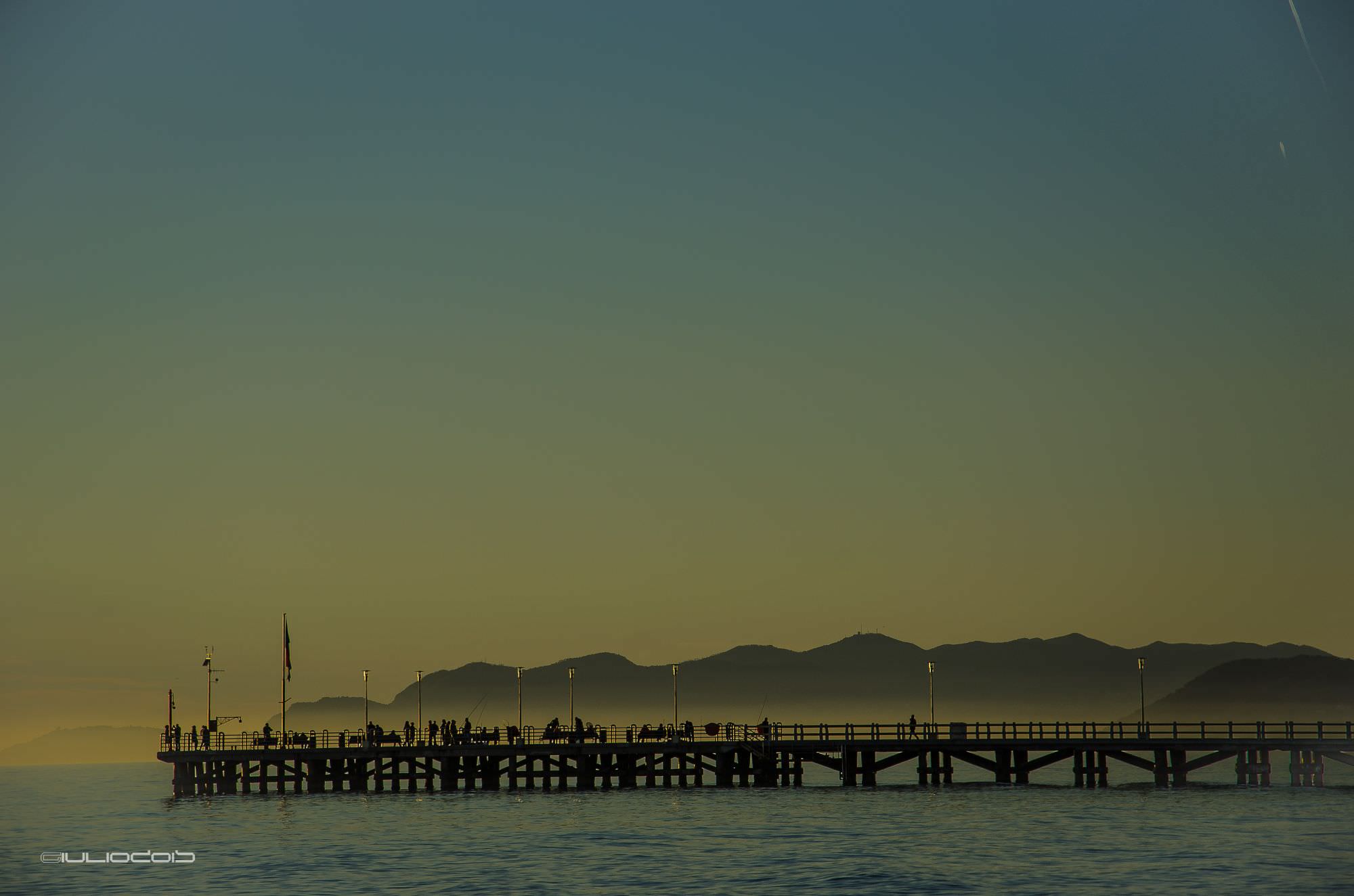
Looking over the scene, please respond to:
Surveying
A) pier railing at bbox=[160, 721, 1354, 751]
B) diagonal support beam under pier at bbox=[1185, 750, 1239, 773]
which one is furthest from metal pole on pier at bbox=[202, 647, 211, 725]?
diagonal support beam under pier at bbox=[1185, 750, 1239, 773]

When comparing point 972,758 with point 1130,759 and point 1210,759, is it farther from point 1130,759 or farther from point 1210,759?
point 1210,759

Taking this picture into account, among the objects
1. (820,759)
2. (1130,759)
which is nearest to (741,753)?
(820,759)

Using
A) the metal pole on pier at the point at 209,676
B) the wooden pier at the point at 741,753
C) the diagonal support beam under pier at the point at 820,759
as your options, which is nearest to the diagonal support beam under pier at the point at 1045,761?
the wooden pier at the point at 741,753

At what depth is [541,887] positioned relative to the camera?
62.2m

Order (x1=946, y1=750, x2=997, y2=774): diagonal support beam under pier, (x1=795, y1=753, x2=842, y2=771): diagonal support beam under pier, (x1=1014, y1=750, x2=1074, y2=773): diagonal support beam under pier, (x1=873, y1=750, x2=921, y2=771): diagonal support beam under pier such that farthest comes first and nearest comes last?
(x1=873, y1=750, x2=921, y2=771): diagonal support beam under pier → (x1=795, y1=753, x2=842, y2=771): diagonal support beam under pier → (x1=946, y1=750, x2=997, y2=774): diagonal support beam under pier → (x1=1014, y1=750, x2=1074, y2=773): diagonal support beam under pier

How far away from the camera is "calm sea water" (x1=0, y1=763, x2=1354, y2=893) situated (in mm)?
63281

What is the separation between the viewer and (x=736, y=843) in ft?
246

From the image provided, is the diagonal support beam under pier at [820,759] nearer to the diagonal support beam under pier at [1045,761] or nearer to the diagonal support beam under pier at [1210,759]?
the diagonal support beam under pier at [1045,761]

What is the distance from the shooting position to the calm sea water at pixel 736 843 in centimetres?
6328

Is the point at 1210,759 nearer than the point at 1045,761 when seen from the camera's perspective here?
Yes

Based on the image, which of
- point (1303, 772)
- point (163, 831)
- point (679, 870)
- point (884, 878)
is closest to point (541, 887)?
point (679, 870)

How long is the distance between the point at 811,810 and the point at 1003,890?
30.6 metres

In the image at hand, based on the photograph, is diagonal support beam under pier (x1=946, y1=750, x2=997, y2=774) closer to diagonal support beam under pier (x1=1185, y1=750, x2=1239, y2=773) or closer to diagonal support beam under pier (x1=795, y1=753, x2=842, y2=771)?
diagonal support beam under pier (x1=795, y1=753, x2=842, y2=771)

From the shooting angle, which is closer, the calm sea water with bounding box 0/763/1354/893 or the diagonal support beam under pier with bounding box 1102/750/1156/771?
the calm sea water with bounding box 0/763/1354/893
